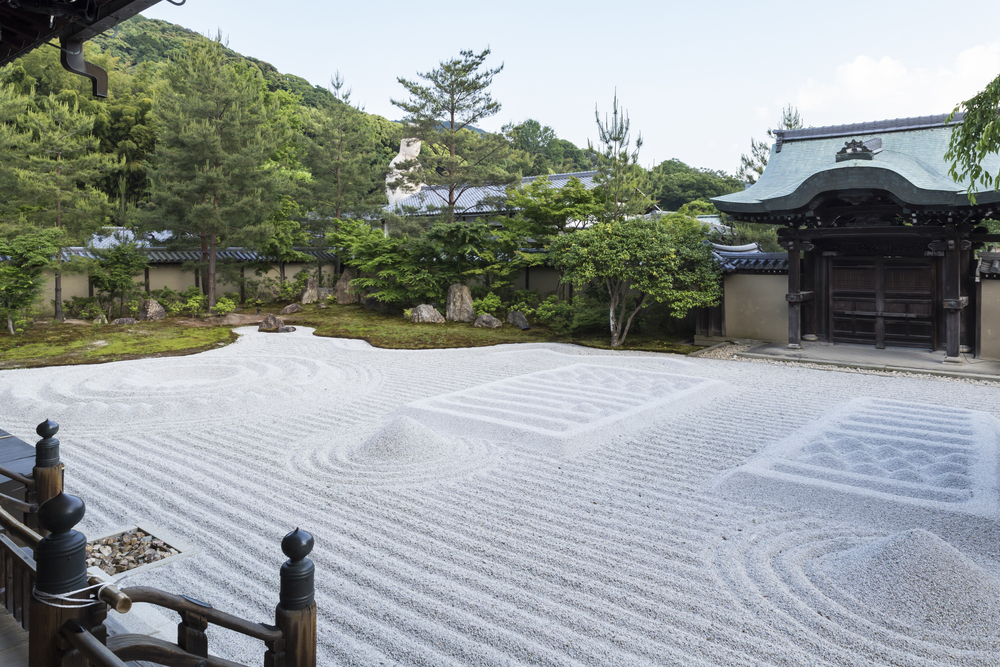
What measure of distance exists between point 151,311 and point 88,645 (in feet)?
61.5

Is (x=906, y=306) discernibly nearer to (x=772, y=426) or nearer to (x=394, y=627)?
(x=772, y=426)

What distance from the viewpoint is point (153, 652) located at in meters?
2.02

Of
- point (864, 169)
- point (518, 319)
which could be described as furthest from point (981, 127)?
point (518, 319)

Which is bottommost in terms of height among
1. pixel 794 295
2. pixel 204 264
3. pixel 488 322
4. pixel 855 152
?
pixel 488 322

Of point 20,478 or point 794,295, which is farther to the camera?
point 794,295

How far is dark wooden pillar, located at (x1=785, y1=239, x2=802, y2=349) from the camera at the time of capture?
12.6m

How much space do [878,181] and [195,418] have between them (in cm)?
1112

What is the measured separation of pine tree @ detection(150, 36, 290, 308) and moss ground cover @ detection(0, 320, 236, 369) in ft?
10.7

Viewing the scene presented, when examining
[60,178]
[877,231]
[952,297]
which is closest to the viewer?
[952,297]

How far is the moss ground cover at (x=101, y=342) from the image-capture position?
11898 millimetres

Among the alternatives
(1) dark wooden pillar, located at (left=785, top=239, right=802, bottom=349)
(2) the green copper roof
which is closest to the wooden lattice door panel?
(1) dark wooden pillar, located at (left=785, top=239, right=802, bottom=349)

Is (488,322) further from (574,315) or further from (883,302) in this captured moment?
(883,302)

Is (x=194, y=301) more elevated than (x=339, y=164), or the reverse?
(x=339, y=164)

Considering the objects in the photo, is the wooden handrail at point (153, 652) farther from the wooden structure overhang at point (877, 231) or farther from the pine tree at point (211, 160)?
the pine tree at point (211, 160)
